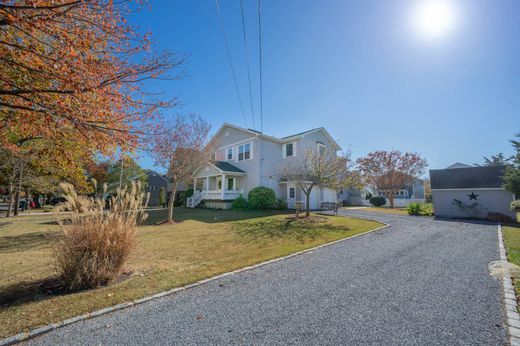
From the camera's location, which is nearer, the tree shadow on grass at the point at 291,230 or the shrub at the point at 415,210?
the tree shadow on grass at the point at 291,230

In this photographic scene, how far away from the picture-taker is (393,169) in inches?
1302

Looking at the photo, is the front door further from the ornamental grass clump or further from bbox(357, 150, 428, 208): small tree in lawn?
the ornamental grass clump

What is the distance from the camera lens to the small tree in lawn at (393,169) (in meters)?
32.7

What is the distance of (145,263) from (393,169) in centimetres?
3524

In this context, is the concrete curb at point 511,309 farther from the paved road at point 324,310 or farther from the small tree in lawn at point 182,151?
the small tree in lawn at point 182,151

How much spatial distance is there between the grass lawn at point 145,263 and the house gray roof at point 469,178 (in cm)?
1403

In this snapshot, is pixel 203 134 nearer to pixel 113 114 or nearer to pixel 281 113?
pixel 281 113

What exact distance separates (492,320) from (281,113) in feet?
46.8

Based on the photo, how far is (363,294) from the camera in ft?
14.1

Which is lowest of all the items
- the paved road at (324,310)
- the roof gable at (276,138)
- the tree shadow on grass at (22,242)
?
the tree shadow on grass at (22,242)

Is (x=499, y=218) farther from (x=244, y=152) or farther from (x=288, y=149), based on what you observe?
(x=244, y=152)

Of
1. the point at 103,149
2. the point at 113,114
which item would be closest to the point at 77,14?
the point at 113,114

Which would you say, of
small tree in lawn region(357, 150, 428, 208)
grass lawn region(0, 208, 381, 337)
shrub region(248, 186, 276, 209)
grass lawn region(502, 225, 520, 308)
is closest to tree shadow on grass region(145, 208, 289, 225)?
shrub region(248, 186, 276, 209)

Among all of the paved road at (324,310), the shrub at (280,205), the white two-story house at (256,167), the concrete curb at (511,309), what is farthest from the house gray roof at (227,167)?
the concrete curb at (511,309)
